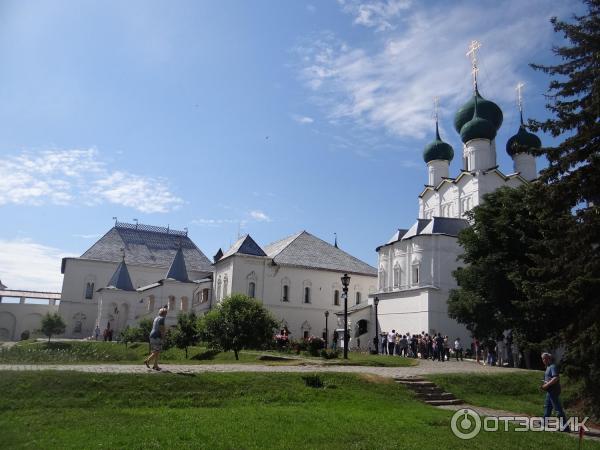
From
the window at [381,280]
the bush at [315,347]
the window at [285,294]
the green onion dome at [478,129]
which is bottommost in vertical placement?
the bush at [315,347]

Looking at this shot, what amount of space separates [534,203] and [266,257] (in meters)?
34.2

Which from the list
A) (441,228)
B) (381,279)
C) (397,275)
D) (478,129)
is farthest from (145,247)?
(478,129)

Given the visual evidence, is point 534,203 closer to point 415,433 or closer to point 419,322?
point 415,433

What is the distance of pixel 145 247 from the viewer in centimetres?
6112

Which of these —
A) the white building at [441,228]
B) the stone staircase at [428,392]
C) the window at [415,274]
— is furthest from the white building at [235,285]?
the stone staircase at [428,392]

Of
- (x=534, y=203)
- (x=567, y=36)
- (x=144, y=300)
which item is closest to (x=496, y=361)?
(x=534, y=203)

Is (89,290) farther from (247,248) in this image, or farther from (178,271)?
(247,248)

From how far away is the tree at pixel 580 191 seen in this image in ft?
41.8

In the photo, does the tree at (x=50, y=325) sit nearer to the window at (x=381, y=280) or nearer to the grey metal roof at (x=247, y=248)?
the grey metal roof at (x=247, y=248)

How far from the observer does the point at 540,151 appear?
45.5 ft

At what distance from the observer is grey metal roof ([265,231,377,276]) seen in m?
49.0

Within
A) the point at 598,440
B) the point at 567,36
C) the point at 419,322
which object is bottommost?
the point at 598,440

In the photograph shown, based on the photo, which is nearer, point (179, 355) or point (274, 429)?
point (274, 429)

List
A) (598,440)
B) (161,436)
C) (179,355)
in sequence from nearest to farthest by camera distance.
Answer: (161,436), (598,440), (179,355)
